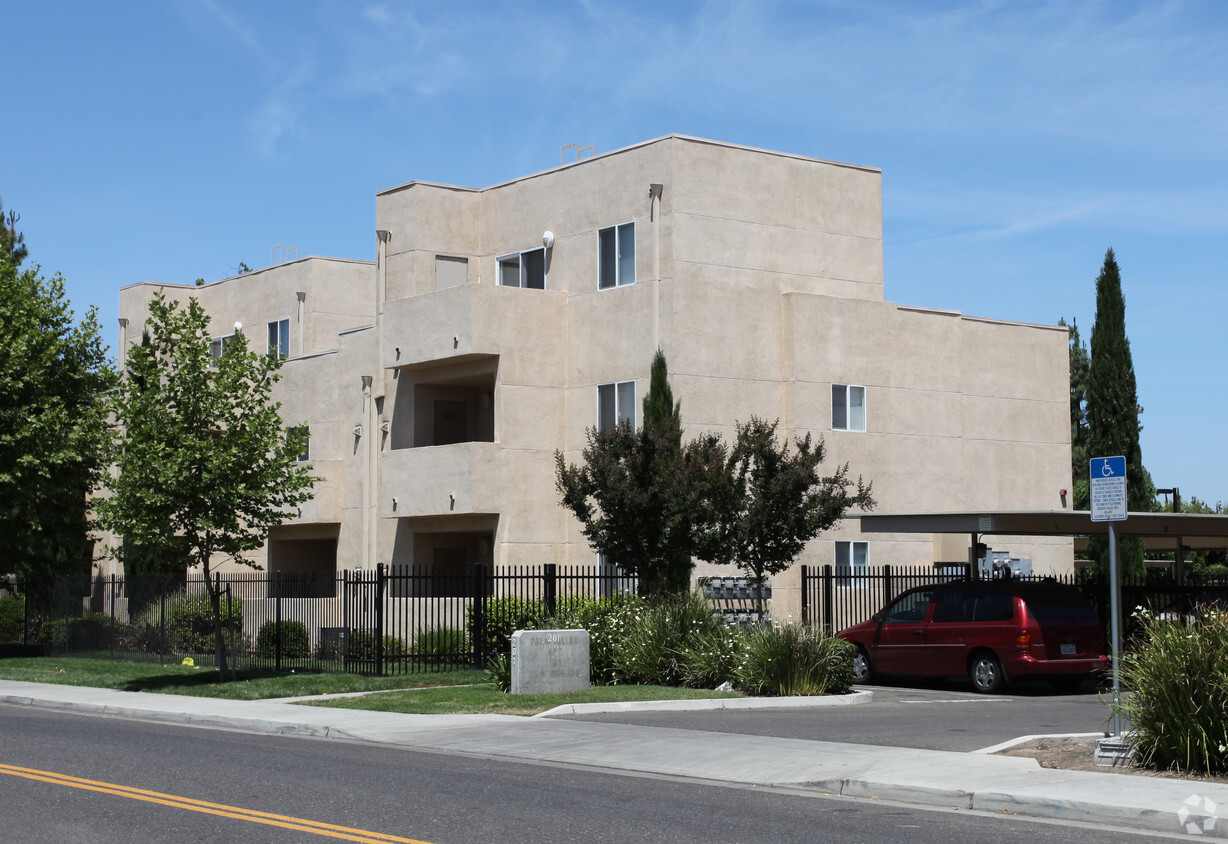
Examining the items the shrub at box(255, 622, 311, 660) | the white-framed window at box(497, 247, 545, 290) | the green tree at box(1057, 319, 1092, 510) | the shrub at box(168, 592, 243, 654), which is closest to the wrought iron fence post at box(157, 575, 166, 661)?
the shrub at box(168, 592, 243, 654)

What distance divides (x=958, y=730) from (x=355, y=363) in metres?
24.2

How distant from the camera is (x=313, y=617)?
30.9 meters

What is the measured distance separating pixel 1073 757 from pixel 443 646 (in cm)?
1563

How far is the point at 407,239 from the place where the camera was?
115ft

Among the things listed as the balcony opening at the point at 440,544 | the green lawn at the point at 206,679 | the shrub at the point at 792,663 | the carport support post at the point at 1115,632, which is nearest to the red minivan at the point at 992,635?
the shrub at the point at 792,663

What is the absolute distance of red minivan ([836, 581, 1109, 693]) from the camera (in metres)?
21.9

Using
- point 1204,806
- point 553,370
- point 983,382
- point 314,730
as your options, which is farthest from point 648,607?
point 983,382

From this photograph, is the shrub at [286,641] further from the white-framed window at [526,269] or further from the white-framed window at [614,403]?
the white-framed window at [526,269]

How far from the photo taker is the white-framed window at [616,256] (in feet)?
105

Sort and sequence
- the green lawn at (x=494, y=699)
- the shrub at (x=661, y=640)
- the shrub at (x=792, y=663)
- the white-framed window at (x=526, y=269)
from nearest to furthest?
the green lawn at (x=494, y=699) → the shrub at (x=792, y=663) → the shrub at (x=661, y=640) → the white-framed window at (x=526, y=269)

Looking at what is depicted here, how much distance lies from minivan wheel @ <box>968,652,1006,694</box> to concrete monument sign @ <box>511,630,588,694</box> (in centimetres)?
619

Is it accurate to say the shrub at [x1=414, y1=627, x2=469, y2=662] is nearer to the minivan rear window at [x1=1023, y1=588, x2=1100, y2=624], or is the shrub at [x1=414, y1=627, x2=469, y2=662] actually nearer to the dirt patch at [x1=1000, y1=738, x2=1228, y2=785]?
the minivan rear window at [x1=1023, y1=588, x2=1100, y2=624]

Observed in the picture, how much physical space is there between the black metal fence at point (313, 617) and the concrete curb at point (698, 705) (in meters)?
5.04

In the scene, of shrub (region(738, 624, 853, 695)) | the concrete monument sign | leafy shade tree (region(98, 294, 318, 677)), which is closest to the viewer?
shrub (region(738, 624, 853, 695))
